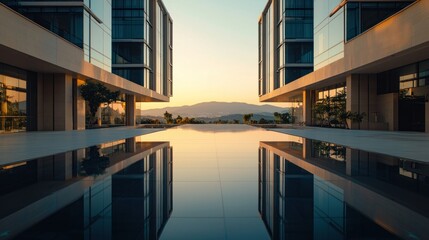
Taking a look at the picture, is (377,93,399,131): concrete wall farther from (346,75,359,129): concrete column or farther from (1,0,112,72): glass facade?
(1,0,112,72): glass facade

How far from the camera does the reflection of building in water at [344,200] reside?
365 centimetres

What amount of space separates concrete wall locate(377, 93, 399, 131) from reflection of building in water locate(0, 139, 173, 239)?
25.0m

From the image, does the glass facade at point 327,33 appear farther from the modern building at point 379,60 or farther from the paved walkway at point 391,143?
the paved walkway at point 391,143

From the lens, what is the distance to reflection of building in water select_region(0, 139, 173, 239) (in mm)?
3650

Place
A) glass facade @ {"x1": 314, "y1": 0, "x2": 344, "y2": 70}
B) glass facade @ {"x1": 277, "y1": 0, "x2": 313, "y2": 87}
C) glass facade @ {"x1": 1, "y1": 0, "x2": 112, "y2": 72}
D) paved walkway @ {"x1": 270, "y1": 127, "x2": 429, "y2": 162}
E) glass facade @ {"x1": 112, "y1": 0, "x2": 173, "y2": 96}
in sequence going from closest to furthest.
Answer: paved walkway @ {"x1": 270, "y1": 127, "x2": 429, "y2": 162} < glass facade @ {"x1": 1, "y1": 0, "x2": 112, "y2": 72} < glass facade @ {"x1": 314, "y1": 0, "x2": 344, "y2": 70} < glass facade @ {"x1": 112, "y1": 0, "x2": 173, "y2": 96} < glass facade @ {"x1": 277, "y1": 0, "x2": 313, "y2": 87}

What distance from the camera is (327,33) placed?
33.2 meters

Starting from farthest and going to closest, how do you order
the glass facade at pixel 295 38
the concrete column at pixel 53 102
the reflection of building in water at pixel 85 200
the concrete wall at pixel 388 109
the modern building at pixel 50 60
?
1. the glass facade at pixel 295 38
2. the concrete wall at pixel 388 109
3. the concrete column at pixel 53 102
4. the modern building at pixel 50 60
5. the reflection of building in water at pixel 85 200

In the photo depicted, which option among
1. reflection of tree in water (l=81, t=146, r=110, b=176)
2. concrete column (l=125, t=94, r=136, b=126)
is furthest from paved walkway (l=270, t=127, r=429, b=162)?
concrete column (l=125, t=94, r=136, b=126)

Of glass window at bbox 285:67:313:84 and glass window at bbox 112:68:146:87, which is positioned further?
glass window at bbox 285:67:313:84

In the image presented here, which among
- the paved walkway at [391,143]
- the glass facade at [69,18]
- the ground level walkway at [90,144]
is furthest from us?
the glass facade at [69,18]

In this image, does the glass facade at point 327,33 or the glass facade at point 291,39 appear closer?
the glass facade at point 327,33

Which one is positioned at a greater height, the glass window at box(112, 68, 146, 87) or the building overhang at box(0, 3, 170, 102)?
the glass window at box(112, 68, 146, 87)

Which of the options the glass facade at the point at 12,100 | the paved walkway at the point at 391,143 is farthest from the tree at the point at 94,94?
the paved walkway at the point at 391,143

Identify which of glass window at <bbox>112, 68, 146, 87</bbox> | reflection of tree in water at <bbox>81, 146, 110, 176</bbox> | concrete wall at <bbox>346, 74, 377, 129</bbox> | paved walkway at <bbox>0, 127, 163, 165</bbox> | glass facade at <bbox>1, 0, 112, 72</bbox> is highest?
glass facade at <bbox>1, 0, 112, 72</bbox>
